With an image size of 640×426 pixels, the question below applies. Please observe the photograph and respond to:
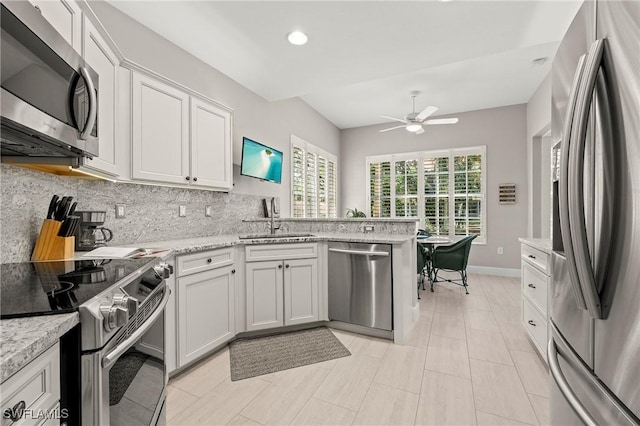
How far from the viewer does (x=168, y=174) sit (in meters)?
2.36

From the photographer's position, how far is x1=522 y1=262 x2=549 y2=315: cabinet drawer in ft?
6.91

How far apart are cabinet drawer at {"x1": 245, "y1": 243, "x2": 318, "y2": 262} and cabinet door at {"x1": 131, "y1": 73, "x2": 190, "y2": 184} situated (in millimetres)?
858

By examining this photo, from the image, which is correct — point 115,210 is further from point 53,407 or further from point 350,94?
point 350,94

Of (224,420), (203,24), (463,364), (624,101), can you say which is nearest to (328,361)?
(224,420)

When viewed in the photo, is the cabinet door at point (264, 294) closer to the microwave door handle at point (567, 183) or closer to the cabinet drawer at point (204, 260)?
the cabinet drawer at point (204, 260)

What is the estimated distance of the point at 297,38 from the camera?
2611 millimetres

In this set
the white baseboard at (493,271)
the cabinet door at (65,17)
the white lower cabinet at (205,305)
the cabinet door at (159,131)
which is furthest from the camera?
the white baseboard at (493,271)

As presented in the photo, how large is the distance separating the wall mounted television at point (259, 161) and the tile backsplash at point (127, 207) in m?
0.36

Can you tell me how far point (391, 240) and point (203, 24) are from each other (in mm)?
2505

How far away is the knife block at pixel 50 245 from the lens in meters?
1.53

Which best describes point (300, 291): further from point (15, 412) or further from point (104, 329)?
point (15, 412)

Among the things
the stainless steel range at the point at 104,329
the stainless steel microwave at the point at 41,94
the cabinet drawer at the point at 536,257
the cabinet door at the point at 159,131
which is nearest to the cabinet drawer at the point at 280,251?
the cabinet door at the point at 159,131

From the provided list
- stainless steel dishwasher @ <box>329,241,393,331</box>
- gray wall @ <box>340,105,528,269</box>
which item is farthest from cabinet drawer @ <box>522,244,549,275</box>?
gray wall @ <box>340,105,528,269</box>

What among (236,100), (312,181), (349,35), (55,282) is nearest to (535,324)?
(349,35)
